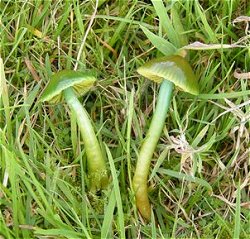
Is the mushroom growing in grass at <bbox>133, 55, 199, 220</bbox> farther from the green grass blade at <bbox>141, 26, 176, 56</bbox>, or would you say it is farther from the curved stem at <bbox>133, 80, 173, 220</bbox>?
the green grass blade at <bbox>141, 26, 176, 56</bbox>

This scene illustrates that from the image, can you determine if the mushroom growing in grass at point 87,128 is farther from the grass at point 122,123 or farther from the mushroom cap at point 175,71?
the mushroom cap at point 175,71

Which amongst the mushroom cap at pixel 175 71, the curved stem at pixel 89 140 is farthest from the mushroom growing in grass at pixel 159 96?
the curved stem at pixel 89 140

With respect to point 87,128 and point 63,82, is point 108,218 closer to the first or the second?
point 87,128

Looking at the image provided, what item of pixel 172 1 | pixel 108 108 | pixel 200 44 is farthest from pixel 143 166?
pixel 172 1

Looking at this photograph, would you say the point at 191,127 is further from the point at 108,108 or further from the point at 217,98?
the point at 108,108

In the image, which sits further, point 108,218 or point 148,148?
point 148,148

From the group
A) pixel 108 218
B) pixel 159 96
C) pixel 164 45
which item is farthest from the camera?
pixel 164 45

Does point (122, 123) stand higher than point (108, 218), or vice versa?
point (122, 123)

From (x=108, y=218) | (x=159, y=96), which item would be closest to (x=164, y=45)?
(x=159, y=96)
